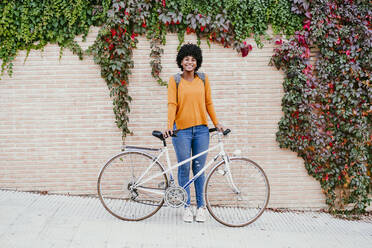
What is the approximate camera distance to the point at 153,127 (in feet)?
15.9

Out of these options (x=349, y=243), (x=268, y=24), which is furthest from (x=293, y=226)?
(x=268, y=24)

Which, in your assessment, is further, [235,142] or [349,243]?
[235,142]

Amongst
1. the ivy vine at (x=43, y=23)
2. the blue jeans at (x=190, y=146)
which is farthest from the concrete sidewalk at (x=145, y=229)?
the ivy vine at (x=43, y=23)

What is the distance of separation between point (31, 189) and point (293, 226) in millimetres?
3493

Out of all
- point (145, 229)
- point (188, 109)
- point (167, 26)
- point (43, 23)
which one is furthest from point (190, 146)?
point (43, 23)

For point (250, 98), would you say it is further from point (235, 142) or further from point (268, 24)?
point (268, 24)

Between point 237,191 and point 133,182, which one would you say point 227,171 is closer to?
point 237,191

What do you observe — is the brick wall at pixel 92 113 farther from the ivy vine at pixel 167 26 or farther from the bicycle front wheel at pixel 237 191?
the bicycle front wheel at pixel 237 191

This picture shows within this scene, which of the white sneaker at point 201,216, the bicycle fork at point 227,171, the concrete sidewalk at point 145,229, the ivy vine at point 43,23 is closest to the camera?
the concrete sidewalk at point 145,229

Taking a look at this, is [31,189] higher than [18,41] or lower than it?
lower

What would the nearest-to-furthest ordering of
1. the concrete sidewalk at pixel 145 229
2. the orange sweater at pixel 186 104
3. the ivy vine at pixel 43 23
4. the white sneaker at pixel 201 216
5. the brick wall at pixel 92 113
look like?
the concrete sidewalk at pixel 145 229 < the orange sweater at pixel 186 104 < the white sneaker at pixel 201 216 < the ivy vine at pixel 43 23 < the brick wall at pixel 92 113

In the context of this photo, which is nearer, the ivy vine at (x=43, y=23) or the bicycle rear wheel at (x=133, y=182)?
the bicycle rear wheel at (x=133, y=182)

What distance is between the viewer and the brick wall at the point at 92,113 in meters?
4.82

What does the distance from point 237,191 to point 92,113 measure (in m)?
2.18
